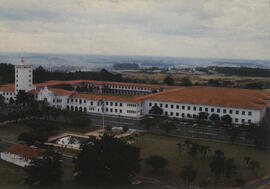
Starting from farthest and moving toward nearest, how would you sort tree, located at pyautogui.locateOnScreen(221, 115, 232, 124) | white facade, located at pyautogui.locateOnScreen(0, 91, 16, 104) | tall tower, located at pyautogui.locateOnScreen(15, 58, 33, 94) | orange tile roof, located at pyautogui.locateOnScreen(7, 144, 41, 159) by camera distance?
white facade, located at pyautogui.locateOnScreen(0, 91, 16, 104), tall tower, located at pyautogui.locateOnScreen(15, 58, 33, 94), tree, located at pyautogui.locateOnScreen(221, 115, 232, 124), orange tile roof, located at pyautogui.locateOnScreen(7, 144, 41, 159)

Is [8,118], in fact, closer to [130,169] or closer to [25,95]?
[25,95]

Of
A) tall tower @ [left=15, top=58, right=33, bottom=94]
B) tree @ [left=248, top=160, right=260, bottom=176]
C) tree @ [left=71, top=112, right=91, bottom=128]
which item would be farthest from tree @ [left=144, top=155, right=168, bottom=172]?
tall tower @ [left=15, top=58, right=33, bottom=94]

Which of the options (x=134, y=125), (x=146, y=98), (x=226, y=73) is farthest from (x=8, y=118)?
(x=226, y=73)

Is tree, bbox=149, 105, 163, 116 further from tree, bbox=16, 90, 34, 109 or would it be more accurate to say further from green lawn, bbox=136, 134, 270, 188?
tree, bbox=16, 90, 34, 109

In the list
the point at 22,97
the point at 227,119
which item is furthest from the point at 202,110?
the point at 22,97

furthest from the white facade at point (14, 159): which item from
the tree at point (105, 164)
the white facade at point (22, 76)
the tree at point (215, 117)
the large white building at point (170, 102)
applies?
the white facade at point (22, 76)

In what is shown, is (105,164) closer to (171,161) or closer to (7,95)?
(171,161)
